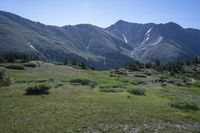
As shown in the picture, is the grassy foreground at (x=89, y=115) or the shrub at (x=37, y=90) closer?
the grassy foreground at (x=89, y=115)

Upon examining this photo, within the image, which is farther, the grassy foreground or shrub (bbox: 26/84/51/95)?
shrub (bbox: 26/84/51/95)

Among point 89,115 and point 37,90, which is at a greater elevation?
point 37,90

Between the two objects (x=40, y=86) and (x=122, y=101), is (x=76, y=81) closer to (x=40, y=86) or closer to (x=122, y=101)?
(x=40, y=86)

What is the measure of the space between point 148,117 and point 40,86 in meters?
24.4

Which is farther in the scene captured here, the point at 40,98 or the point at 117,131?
the point at 40,98

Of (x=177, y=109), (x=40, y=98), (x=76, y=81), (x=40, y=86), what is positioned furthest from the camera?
(x=76, y=81)

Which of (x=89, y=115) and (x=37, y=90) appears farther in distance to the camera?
(x=37, y=90)

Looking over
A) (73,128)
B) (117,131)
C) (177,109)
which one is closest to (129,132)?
(117,131)

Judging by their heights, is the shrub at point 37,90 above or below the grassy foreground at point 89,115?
above

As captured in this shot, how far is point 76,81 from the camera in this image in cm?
7950

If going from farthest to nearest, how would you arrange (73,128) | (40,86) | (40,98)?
1. (40,86)
2. (40,98)
3. (73,128)

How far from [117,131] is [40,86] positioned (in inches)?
1074

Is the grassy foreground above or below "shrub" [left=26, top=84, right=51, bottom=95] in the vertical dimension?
below

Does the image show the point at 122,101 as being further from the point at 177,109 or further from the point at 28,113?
the point at 28,113
